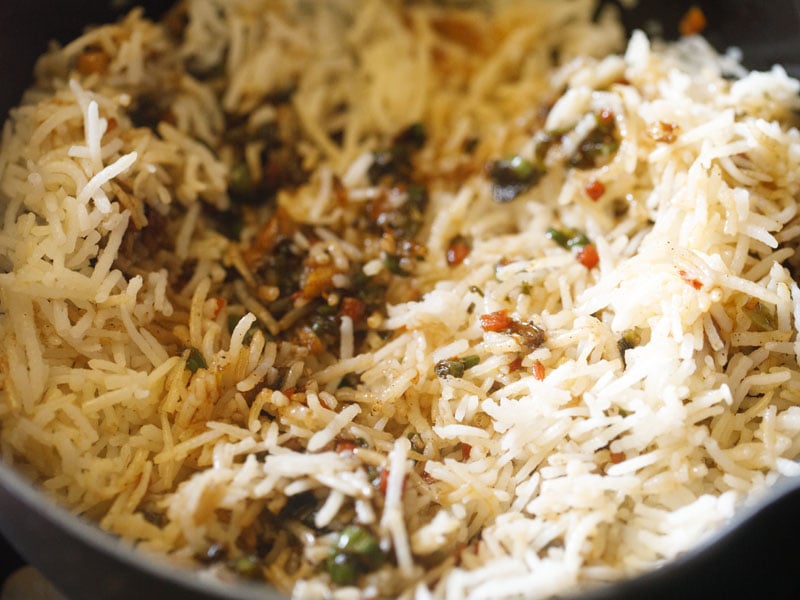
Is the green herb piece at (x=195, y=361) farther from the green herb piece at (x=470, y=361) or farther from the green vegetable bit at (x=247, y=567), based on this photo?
the green herb piece at (x=470, y=361)

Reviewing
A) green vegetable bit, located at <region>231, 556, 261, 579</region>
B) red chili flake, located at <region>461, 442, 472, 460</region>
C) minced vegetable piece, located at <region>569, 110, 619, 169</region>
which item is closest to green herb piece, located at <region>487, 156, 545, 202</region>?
minced vegetable piece, located at <region>569, 110, 619, 169</region>

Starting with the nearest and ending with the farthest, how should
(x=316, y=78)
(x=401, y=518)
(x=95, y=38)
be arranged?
(x=401, y=518), (x=95, y=38), (x=316, y=78)

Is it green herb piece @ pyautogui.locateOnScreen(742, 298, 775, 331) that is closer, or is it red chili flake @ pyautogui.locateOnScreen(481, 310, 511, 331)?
green herb piece @ pyautogui.locateOnScreen(742, 298, 775, 331)

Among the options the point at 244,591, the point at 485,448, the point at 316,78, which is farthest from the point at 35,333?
the point at 316,78

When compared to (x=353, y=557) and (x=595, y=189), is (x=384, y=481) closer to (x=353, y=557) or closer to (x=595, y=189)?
(x=353, y=557)

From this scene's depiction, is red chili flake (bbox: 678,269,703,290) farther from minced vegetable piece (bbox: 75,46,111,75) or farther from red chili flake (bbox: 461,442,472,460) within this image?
minced vegetable piece (bbox: 75,46,111,75)

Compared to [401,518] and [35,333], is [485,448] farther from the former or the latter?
[35,333]

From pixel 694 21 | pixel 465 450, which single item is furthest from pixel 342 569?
pixel 694 21
